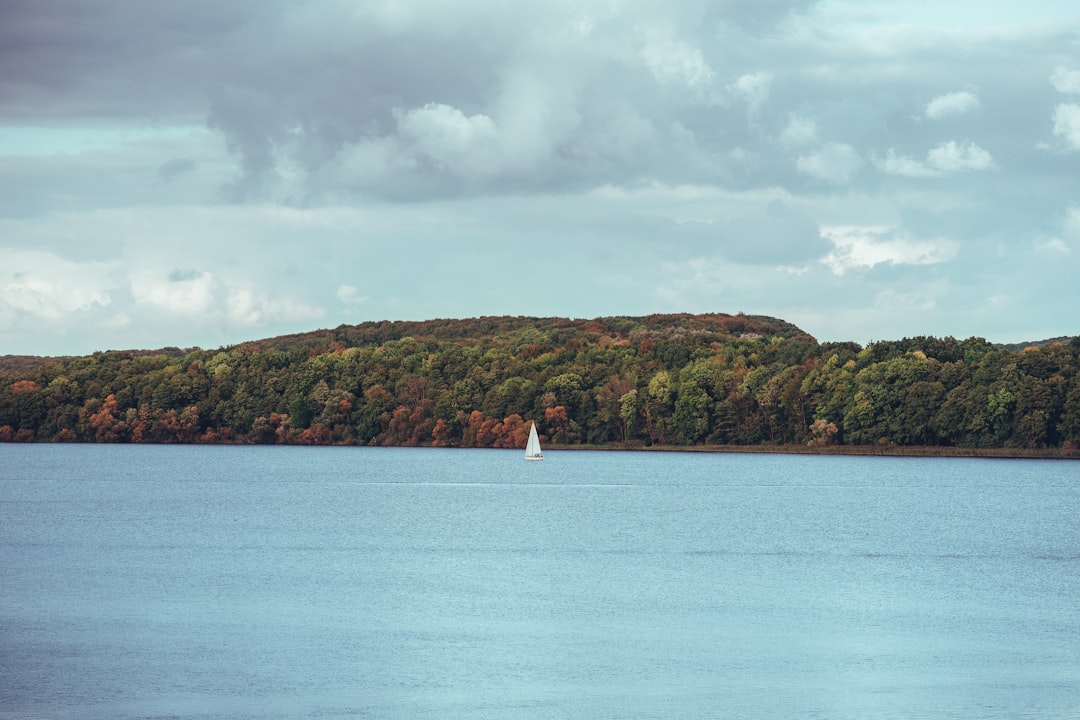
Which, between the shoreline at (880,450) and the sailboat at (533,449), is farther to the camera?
the sailboat at (533,449)

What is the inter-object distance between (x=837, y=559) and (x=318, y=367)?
11353cm

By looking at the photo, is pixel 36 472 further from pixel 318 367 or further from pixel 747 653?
pixel 747 653

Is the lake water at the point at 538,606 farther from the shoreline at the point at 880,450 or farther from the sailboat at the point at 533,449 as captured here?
the sailboat at the point at 533,449

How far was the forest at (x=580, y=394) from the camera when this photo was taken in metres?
122

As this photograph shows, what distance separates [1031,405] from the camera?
117 m

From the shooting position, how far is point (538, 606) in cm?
3928

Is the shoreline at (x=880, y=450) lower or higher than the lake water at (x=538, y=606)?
higher

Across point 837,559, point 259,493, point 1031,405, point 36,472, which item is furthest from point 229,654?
point 1031,405

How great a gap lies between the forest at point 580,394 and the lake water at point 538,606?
36135 mm

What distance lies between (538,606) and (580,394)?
347 ft

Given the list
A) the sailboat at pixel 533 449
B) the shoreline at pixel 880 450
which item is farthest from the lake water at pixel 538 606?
the sailboat at pixel 533 449

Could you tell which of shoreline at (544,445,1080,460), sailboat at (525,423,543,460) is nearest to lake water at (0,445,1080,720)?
shoreline at (544,445,1080,460)

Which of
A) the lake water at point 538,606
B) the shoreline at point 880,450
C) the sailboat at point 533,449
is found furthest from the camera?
the sailboat at point 533,449

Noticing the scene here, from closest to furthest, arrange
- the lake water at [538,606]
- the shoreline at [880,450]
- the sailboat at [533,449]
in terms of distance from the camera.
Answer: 1. the lake water at [538,606]
2. the shoreline at [880,450]
3. the sailboat at [533,449]
